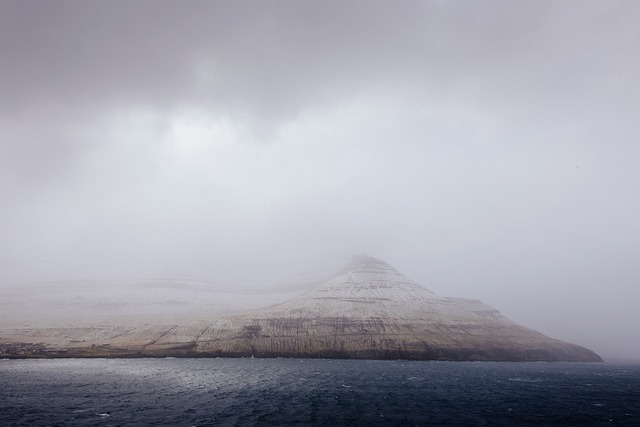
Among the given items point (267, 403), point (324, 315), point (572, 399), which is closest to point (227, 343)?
point (324, 315)

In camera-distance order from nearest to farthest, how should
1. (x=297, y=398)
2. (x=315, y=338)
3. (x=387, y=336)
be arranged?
1. (x=297, y=398)
2. (x=315, y=338)
3. (x=387, y=336)

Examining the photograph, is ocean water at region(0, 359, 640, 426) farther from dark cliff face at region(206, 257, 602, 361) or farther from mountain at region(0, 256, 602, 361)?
dark cliff face at region(206, 257, 602, 361)

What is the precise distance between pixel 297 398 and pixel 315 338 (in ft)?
318

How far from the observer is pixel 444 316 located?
197 meters

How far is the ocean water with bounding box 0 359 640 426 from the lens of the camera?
54656 millimetres

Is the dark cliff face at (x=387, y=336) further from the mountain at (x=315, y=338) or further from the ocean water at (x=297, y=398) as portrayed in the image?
the ocean water at (x=297, y=398)

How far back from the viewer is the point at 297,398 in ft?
229

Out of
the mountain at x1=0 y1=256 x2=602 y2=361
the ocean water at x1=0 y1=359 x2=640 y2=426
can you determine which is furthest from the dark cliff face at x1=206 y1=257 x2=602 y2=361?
the ocean water at x1=0 y1=359 x2=640 y2=426

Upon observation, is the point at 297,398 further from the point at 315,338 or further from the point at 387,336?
the point at 387,336

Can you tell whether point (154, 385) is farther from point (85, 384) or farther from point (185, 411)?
point (185, 411)

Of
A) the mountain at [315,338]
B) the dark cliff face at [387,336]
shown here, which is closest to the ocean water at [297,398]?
the mountain at [315,338]

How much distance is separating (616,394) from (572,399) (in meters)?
19.3

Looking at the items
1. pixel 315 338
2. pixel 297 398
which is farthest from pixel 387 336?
pixel 297 398

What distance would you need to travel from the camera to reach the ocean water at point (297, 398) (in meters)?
54.7
